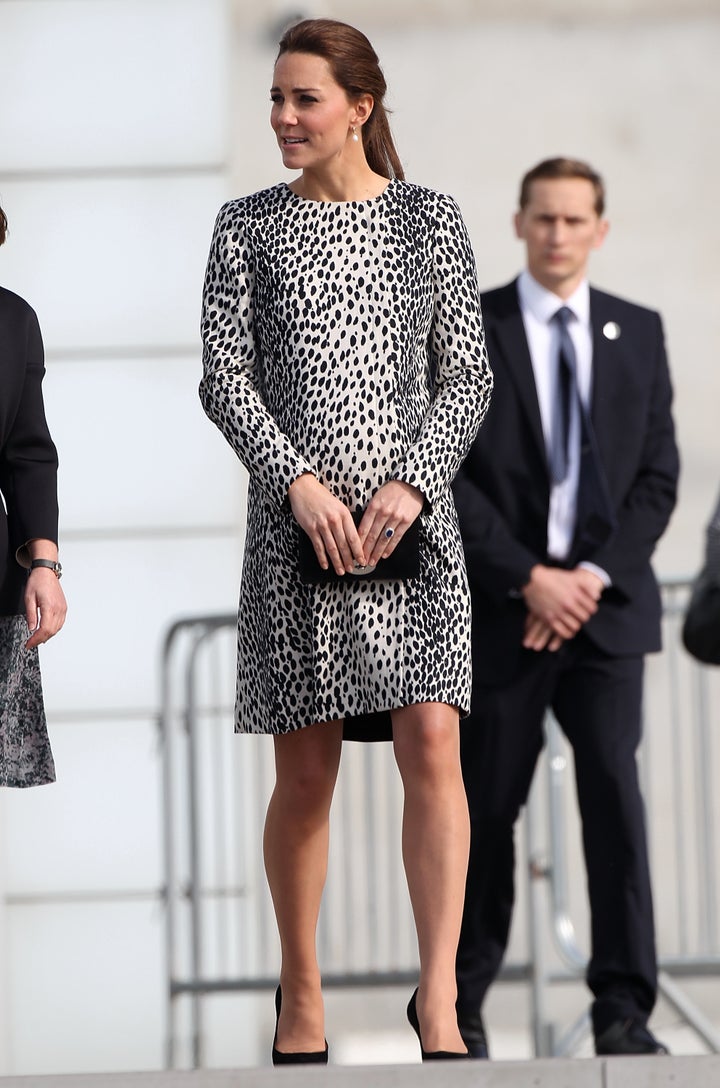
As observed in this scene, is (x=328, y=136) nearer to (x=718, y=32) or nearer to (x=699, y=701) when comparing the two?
(x=699, y=701)

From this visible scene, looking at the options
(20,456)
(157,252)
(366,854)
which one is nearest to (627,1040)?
(20,456)

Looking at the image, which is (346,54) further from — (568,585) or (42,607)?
(568,585)

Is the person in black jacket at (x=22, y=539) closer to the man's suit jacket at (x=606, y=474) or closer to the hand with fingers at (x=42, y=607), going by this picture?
the hand with fingers at (x=42, y=607)

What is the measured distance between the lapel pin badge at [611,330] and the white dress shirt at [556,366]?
0.12ft

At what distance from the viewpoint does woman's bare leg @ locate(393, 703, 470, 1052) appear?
3.43 meters

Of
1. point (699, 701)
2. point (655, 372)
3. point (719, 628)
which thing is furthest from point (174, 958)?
point (719, 628)

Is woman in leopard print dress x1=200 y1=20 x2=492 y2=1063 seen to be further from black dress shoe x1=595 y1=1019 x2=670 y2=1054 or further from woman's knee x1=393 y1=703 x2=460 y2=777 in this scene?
black dress shoe x1=595 y1=1019 x2=670 y2=1054

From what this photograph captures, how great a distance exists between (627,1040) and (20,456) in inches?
73.2

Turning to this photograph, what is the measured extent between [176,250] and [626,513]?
281 centimetres

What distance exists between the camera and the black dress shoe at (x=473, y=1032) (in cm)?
427

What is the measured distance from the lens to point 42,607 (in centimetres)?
344

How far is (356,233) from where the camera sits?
356cm

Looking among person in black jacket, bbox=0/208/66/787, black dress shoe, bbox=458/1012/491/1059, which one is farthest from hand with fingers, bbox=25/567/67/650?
black dress shoe, bbox=458/1012/491/1059

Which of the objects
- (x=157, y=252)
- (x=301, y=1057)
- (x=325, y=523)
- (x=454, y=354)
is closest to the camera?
(x=325, y=523)
